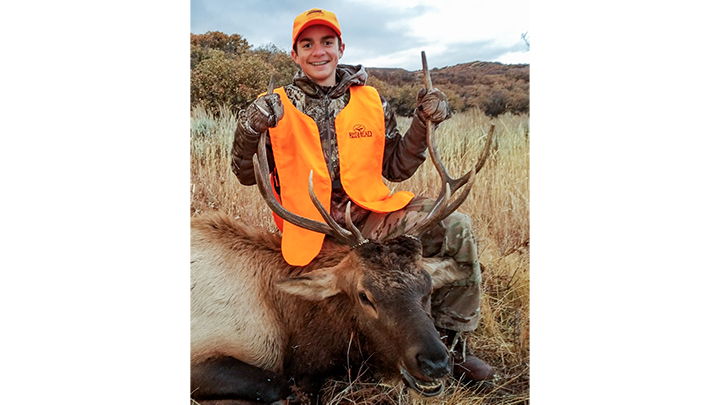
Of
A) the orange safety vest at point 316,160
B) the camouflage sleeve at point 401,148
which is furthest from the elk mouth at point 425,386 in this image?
the camouflage sleeve at point 401,148

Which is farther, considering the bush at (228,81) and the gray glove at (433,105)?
the bush at (228,81)

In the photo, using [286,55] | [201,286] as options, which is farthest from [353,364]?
[286,55]

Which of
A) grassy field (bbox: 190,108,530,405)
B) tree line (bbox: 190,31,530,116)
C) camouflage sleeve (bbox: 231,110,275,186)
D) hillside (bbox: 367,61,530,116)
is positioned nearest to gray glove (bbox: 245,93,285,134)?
camouflage sleeve (bbox: 231,110,275,186)

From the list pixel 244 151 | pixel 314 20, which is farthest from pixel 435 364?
pixel 314 20

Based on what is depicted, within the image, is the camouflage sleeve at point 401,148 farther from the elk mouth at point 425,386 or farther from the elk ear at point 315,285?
the elk mouth at point 425,386

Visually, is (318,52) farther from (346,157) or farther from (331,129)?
(346,157)

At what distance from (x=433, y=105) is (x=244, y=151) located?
3.05 feet

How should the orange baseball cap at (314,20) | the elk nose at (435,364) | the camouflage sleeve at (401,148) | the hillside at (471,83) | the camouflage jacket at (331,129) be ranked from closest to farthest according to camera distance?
the elk nose at (435,364)
the orange baseball cap at (314,20)
the camouflage jacket at (331,129)
the camouflage sleeve at (401,148)
the hillside at (471,83)

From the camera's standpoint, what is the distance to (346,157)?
3.02 m

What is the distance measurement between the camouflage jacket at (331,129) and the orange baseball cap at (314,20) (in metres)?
0.22

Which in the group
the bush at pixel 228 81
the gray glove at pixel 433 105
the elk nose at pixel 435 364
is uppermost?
the bush at pixel 228 81

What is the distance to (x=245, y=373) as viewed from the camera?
277cm

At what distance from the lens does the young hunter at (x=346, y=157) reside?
9.62ft

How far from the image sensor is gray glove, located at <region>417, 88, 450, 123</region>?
292 cm
